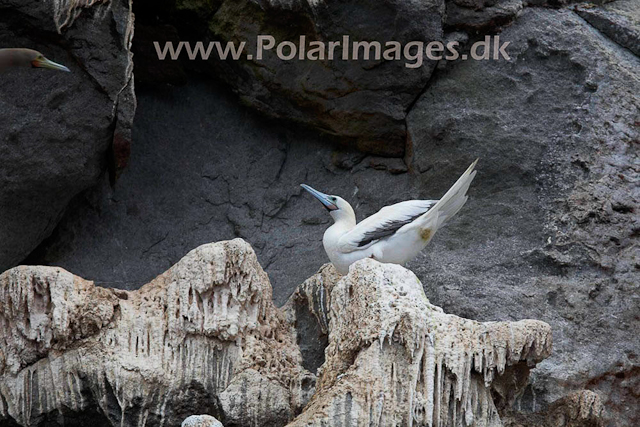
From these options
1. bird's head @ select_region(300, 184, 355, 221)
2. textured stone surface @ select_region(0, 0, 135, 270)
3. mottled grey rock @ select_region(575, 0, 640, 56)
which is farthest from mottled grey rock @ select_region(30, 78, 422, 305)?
mottled grey rock @ select_region(575, 0, 640, 56)

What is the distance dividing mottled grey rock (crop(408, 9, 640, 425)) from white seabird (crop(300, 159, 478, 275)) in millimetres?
656

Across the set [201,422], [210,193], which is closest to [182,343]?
[201,422]

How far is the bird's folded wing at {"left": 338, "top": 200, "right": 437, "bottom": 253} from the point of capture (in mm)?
6879

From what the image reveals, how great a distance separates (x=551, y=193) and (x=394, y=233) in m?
1.61

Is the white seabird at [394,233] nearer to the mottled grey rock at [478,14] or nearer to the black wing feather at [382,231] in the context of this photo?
the black wing feather at [382,231]

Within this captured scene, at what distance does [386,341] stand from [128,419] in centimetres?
176

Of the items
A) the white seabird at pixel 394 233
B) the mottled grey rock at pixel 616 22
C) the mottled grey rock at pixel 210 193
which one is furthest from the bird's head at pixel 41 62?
the mottled grey rock at pixel 616 22

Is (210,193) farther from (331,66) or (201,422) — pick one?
(201,422)

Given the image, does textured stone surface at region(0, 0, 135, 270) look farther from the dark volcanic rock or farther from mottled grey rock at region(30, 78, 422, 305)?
the dark volcanic rock

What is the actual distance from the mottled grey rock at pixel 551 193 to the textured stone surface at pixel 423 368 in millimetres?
1324

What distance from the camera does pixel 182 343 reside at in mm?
6367

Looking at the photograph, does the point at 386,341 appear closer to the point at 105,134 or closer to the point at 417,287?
the point at 417,287

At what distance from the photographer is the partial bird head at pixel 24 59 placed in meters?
7.09

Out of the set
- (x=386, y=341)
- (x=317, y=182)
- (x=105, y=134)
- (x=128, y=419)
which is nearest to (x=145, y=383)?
(x=128, y=419)
